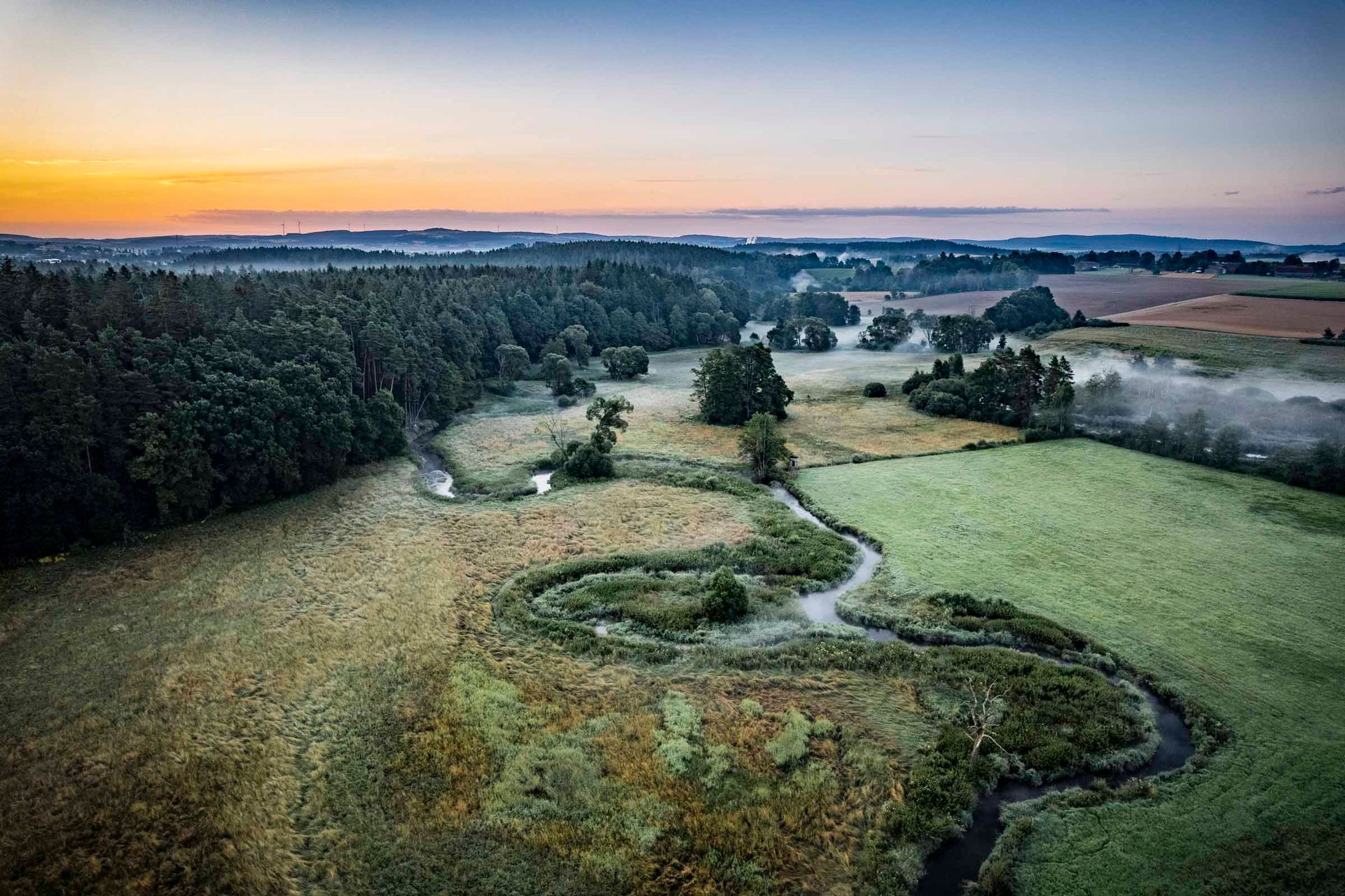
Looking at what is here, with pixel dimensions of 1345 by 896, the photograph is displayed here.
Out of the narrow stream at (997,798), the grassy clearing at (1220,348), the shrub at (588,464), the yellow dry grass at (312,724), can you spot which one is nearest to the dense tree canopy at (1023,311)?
the grassy clearing at (1220,348)

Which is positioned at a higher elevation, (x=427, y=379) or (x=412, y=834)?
(x=427, y=379)

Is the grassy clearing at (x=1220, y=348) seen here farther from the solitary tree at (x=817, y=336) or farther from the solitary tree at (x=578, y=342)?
the solitary tree at (x=578, y=342)

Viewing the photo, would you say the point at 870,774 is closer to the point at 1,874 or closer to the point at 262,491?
the point at 1,874

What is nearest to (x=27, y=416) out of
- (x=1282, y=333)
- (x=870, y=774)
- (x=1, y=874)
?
(x=1, y=874)

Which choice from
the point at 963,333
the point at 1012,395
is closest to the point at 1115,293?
the point at 963,333

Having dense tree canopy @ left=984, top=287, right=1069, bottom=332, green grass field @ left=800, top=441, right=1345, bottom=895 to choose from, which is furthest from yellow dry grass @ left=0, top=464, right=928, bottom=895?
dense tree canopy @ left=984, top=287, right=1069, bottom=332
